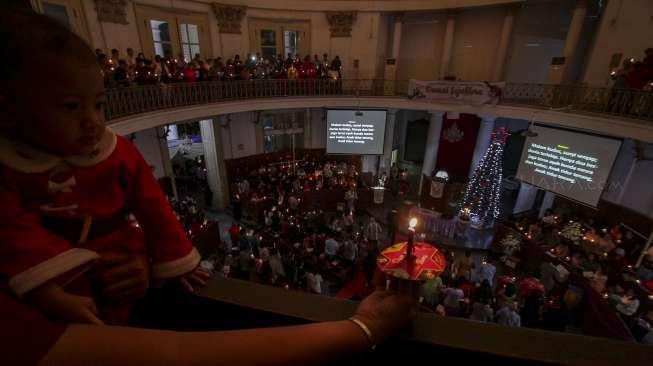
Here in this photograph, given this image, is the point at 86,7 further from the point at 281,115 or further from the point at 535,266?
the point at 535,266

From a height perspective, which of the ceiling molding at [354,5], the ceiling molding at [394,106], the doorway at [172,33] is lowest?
the ceiling molding at [394,106]

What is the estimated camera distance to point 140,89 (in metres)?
8.33

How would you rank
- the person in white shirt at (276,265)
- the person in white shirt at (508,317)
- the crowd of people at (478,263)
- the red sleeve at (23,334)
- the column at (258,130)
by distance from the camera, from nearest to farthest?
1. the red sleeve at (23,334)
2. the person in white shirt at (508,317)
3. the crowd of people at (478,263)
4. the person in white shirt at (276,265)
5. the column at (258,130)

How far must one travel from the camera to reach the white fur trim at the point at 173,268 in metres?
1.20

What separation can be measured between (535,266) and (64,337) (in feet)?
36.1

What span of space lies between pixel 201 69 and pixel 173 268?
34.8 ft

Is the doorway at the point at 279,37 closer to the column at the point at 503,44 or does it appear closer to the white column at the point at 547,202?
the column at the point at 503,44

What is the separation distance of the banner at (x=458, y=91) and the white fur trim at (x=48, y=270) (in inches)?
478

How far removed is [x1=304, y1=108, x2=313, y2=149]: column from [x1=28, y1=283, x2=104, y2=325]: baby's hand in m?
14.7

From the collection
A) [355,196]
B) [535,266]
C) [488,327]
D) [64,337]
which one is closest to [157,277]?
[64,337]

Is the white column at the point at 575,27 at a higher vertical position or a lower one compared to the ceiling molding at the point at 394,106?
higher

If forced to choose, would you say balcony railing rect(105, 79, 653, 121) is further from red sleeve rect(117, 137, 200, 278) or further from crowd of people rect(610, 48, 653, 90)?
red sleeve rect(117, 137, 200, 278)

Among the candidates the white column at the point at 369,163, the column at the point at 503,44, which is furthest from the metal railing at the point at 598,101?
the white column at the point at 369,163

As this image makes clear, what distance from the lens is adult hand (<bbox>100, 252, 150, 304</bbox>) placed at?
3.10 feet
